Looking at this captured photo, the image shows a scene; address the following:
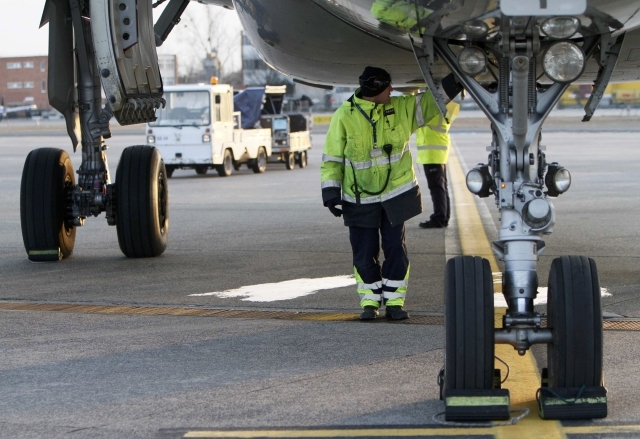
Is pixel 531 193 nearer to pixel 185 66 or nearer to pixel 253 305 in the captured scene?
pixel 253 305

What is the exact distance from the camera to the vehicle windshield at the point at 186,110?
72.8 ft

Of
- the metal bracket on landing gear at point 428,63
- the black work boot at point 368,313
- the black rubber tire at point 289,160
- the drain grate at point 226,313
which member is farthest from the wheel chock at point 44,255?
the black rubber tire at point 289,160

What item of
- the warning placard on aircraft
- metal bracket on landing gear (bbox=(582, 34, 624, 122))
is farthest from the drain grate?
the warning placard on aircraft

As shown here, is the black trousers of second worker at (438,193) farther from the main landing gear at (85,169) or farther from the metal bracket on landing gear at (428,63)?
the metal bracket on landing gear at (428,63)

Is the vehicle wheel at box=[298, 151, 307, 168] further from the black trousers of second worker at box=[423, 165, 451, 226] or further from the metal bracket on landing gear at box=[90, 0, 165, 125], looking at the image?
the metal bracket on landing gear at box=[90, 0, 165, 125]

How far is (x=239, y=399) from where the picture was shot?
4691 millimetres

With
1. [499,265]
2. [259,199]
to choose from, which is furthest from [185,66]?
[499,265]

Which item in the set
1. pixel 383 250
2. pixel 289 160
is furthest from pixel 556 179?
pixel 289 160

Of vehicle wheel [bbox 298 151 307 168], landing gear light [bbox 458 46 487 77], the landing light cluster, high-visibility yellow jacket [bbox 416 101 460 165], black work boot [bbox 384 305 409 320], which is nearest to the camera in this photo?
the landing light cluster

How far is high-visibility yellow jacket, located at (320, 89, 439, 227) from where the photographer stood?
633 centimetres

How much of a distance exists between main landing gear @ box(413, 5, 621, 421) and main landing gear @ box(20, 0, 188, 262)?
12.1 feet

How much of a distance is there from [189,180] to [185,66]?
93.9m

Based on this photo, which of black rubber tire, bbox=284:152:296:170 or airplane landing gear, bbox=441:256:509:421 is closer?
airplane landing gear, bbox=441:256:509:421

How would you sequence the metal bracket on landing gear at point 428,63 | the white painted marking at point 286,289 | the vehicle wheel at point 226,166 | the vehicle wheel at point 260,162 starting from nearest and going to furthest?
the metal bracket on landing gear at point 428,63 → the white painted marking at point 286,289 → the vehicle wheel at point 226,166 → the vehicle wheel at point 260,162
